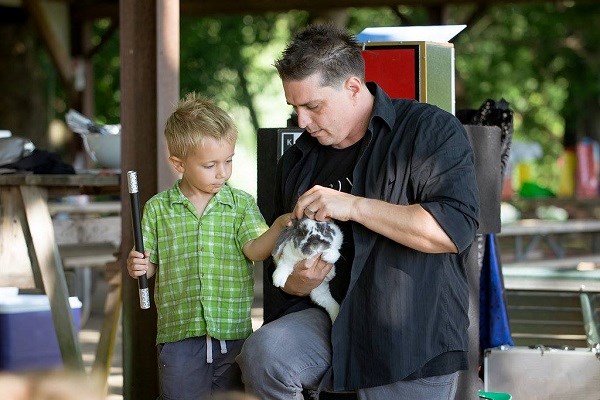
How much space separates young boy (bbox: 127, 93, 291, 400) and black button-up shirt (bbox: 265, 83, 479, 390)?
391 mm

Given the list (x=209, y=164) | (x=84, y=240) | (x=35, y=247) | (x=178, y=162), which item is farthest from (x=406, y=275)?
(x=84, y=240)

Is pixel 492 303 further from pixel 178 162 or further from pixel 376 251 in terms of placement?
pixel 178 162

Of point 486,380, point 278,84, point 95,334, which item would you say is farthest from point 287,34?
point 486,380

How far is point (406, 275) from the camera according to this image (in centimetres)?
278

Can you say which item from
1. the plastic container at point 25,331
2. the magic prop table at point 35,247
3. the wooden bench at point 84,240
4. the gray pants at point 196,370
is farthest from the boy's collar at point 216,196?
the plastic container at point 25,331

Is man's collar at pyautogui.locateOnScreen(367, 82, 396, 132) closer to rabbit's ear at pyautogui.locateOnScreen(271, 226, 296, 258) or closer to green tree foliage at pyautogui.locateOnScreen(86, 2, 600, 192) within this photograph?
rabbit's ear at pyautogui.locateOnScreen(271, 226, 296, 258)

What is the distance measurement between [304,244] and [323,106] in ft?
1.22

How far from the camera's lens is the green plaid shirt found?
3.17 metres

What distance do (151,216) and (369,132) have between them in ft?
2.49

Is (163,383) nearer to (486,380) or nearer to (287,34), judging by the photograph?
(486,380)

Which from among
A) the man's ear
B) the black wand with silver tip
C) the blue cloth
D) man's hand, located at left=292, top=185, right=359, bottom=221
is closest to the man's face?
the man's ear

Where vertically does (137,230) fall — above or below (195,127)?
below

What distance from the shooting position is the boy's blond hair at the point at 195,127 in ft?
10.0

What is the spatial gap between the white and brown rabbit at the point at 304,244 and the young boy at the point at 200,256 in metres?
0.26
